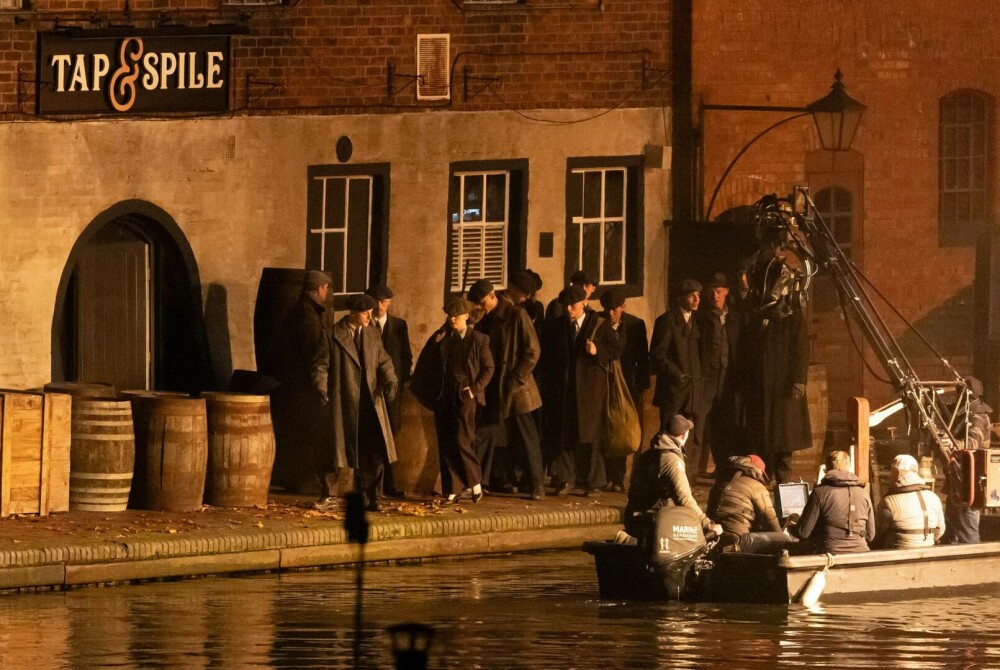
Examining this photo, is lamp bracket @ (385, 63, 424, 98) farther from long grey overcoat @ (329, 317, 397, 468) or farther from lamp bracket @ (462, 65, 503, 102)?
long grey overcoat @ (329, 317, 397, 468)

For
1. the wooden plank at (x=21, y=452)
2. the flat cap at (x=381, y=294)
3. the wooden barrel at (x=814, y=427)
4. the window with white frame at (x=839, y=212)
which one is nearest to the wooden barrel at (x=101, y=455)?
the wooden plank at (x=21, y=452)

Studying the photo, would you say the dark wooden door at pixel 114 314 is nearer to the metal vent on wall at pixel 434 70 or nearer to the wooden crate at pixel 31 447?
the metal vent on wall at pixel 434 70

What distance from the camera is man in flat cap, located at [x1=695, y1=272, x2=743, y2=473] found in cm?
1950

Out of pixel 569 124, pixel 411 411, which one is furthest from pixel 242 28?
pixel 411 411

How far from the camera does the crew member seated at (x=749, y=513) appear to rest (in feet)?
48.4

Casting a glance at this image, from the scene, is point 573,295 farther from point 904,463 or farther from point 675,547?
point 675,547

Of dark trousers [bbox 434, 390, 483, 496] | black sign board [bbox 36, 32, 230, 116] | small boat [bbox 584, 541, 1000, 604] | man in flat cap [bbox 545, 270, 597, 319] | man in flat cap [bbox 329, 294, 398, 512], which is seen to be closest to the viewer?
small boat [bbox 584, 541, 1000, 604]

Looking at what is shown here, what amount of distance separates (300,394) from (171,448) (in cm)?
207

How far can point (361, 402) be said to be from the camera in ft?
57.7

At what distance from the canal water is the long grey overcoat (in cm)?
204

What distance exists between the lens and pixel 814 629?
1316 cm

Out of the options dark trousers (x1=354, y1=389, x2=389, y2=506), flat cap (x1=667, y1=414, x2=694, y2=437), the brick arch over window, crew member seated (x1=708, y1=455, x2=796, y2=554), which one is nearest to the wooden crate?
dark trousers (x1=354, y1=389, x2=389, y2=506)

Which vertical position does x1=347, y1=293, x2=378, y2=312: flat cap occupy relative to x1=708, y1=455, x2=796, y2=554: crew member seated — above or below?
above

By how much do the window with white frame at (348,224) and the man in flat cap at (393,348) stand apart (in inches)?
178
